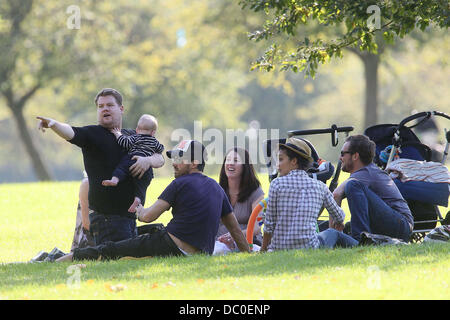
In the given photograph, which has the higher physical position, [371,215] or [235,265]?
[371,215]

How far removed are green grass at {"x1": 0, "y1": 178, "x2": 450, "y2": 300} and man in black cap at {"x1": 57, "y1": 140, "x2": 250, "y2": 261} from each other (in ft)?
0.90

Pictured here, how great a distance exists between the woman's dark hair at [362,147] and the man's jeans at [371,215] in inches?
18.9

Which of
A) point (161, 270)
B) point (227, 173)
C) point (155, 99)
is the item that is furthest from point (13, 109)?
point (161, 270)

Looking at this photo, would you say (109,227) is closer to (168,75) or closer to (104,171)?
(104,171)

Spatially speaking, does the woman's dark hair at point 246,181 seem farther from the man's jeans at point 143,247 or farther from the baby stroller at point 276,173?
the man's jeans at point 143,247

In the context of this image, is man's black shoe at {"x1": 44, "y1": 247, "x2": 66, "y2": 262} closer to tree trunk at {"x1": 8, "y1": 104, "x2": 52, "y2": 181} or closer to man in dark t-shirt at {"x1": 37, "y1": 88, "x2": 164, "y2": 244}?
man in dark t-shirt at {"x1": 37, "y1": 88, "x2": 164, "y2": 244}

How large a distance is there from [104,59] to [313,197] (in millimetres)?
32097

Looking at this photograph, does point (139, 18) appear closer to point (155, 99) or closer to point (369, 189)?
point (155, 99)

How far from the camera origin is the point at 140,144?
8.32 metres

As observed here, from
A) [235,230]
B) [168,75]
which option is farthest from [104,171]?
[168,75]

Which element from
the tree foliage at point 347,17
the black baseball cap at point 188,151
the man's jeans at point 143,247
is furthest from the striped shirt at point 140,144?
the tree foliage at point 347,17

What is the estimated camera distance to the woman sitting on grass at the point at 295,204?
8062mm

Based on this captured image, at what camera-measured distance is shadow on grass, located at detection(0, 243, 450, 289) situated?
6938 mm

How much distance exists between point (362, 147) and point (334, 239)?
1242 mm
